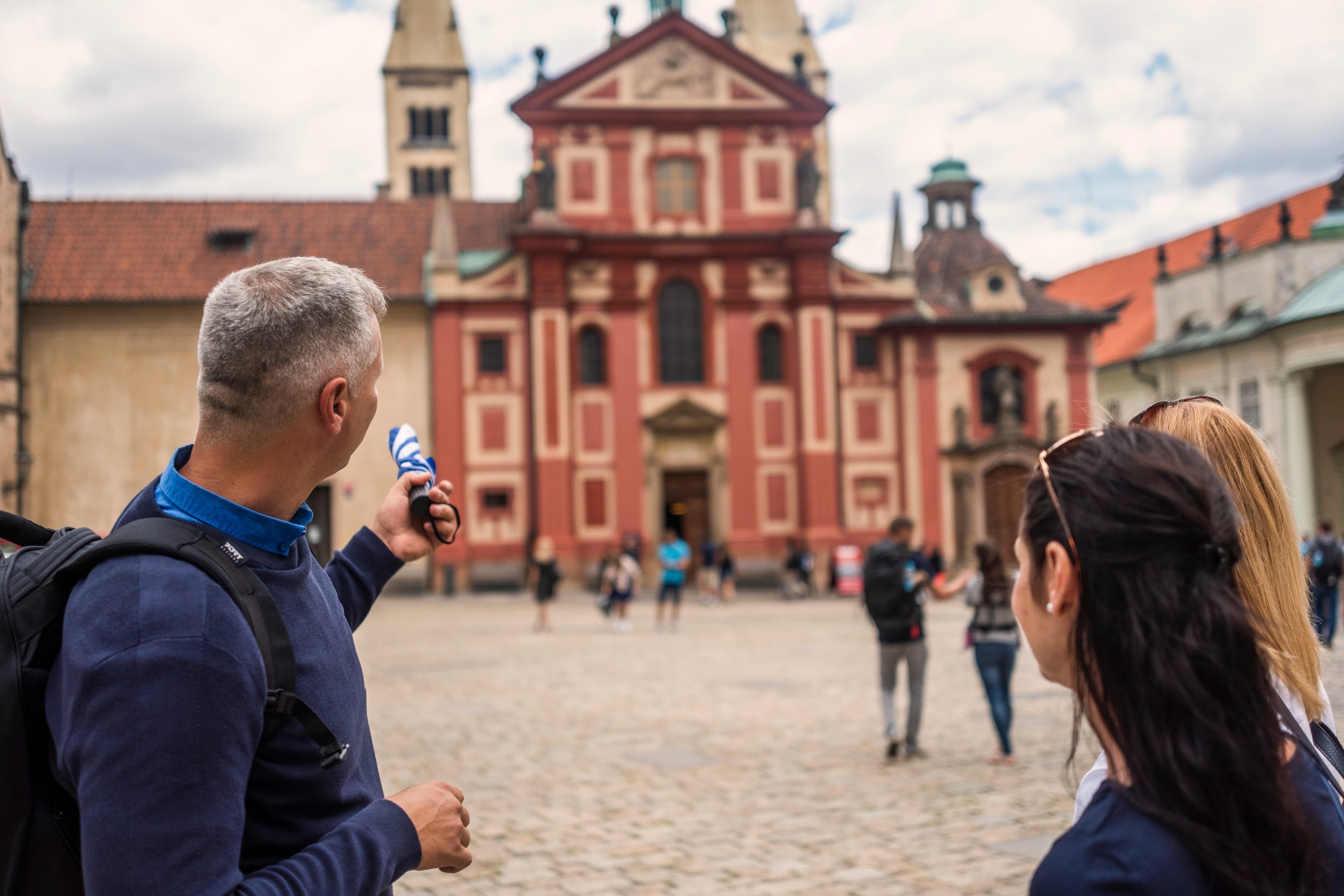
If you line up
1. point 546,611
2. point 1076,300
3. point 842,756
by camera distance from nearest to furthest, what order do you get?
point 842,756 < point 546,611 < point 1076,300

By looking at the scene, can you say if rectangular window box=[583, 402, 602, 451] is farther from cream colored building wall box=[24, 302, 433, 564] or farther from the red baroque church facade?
cream colored building wall box=[24, 302, 433, 564]

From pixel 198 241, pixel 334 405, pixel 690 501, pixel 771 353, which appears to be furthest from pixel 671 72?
pixel 334 405

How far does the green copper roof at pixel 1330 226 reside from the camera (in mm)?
35312

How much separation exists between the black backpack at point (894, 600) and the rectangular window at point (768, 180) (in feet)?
85.2

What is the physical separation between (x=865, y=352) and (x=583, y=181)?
30.4 ft

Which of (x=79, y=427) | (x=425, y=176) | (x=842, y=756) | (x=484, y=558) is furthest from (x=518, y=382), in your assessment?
(x=425, y=176)

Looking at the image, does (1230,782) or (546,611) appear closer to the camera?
(1230,782)

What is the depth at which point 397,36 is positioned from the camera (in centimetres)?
5519

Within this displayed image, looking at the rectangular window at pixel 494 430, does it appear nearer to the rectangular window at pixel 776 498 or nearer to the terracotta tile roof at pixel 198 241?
the terracotta tile roof at pixel 198 241

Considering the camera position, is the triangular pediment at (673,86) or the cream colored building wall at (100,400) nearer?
the cream colored building wall at (100,400)

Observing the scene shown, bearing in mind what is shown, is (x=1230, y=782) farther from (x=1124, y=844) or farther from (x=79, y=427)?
(x=79, y=427)

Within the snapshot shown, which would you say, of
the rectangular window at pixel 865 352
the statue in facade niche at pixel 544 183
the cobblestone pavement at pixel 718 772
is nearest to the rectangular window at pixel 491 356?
the statue in facade niche at pixel 544 183

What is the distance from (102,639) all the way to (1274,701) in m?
1.53

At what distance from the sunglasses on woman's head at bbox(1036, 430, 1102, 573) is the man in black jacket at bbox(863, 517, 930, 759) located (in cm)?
700
